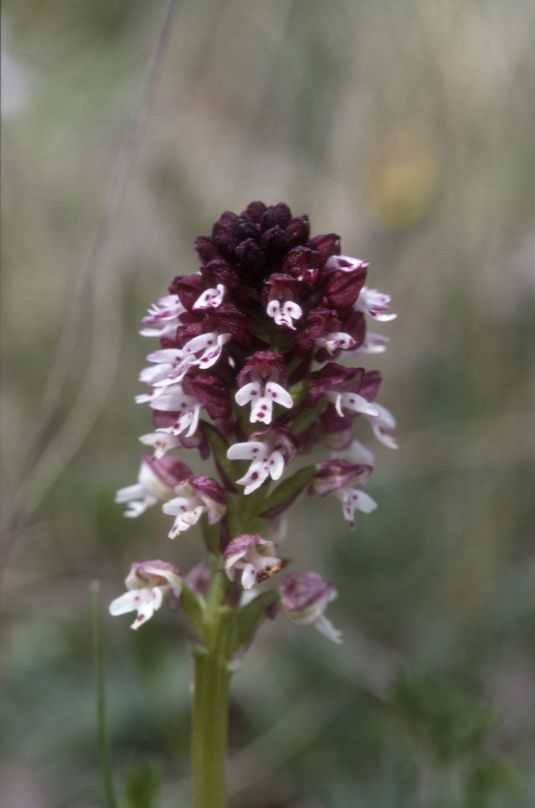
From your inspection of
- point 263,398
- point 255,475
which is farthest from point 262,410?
point 255,475

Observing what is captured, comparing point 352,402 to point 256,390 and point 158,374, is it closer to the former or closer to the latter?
point 256,390

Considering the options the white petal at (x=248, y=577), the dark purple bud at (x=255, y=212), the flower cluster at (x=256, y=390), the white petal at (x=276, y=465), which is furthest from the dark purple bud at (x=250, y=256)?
the white petal at (x=248, y=577)

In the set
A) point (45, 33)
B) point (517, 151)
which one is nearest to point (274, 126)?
point (45, 33)

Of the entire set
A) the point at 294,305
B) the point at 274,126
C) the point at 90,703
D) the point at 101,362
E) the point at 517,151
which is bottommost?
the point at 90,703

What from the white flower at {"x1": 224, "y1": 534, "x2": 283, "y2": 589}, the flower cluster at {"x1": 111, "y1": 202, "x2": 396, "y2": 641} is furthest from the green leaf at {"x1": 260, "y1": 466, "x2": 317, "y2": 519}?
the white flower at {"x1": 224, "y1": 534, "x2": 283, "y2": 589}

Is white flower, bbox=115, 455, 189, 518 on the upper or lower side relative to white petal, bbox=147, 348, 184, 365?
lower

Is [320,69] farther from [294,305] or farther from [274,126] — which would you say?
[294,305]

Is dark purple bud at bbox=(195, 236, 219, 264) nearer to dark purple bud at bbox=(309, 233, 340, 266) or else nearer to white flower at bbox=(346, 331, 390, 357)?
dark purple bud at bbox=(309, 233, 340, 266)
